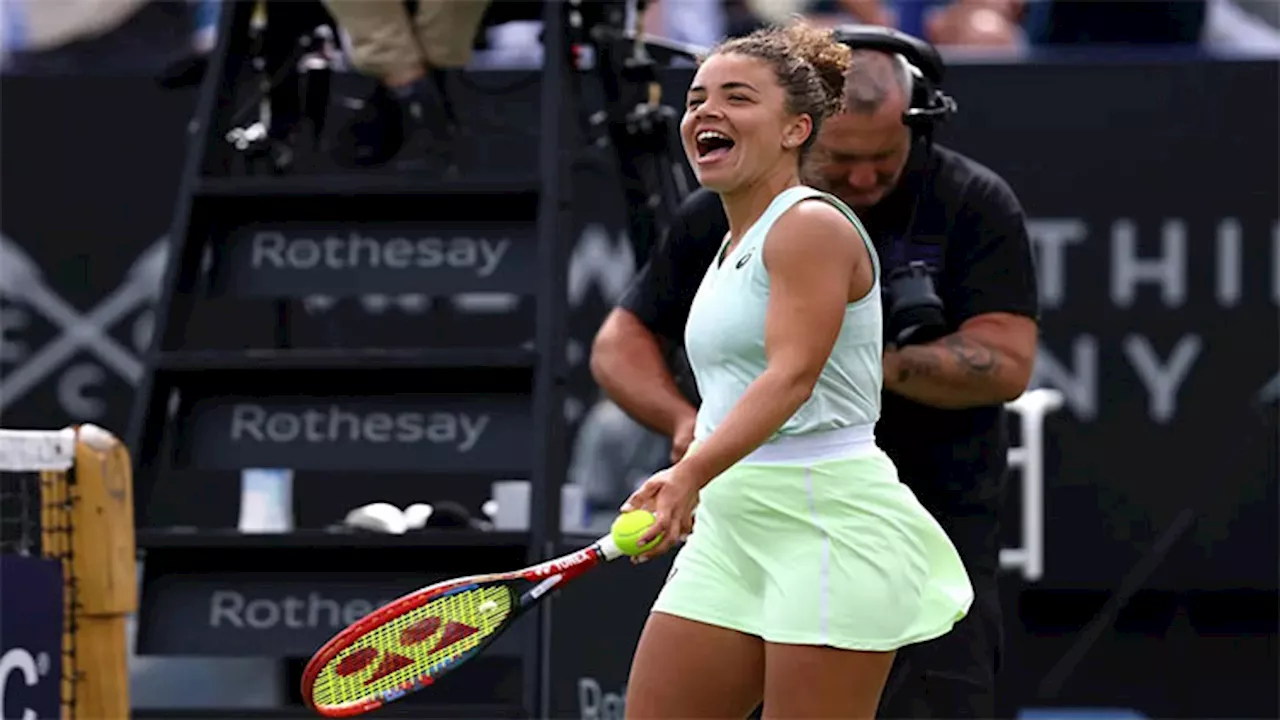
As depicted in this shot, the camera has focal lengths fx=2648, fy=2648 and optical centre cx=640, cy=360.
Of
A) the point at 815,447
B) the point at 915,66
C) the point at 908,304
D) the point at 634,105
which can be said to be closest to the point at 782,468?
the point at 815,447

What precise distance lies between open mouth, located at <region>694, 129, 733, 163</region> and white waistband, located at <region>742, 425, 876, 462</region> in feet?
1.43

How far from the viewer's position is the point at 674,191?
6.38 metres

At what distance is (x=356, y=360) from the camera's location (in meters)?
5.82

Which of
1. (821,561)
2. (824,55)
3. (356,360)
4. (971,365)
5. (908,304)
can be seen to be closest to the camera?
(821,561)

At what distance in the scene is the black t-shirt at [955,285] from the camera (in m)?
5.00

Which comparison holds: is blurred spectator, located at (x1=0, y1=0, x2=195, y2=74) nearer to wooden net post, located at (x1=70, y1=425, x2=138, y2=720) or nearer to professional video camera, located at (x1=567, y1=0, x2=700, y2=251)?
professional video camera, located at (x1=567, y1=0, x2=700, y2=251)

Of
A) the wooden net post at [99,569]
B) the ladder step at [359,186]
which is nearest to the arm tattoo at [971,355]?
the ladder step at [359,186]

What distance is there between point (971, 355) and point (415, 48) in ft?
6.23

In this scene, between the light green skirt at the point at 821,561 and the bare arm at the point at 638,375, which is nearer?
the light green skirt at the point at 821,561

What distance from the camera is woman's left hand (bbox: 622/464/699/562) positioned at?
3727mm

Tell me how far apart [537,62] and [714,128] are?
4232 millimetres

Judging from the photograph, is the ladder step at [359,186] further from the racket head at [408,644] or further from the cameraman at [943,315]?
the racket head at [408,644]

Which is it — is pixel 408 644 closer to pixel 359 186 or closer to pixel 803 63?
pixel 803 63

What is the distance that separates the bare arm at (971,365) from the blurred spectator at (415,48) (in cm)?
172
